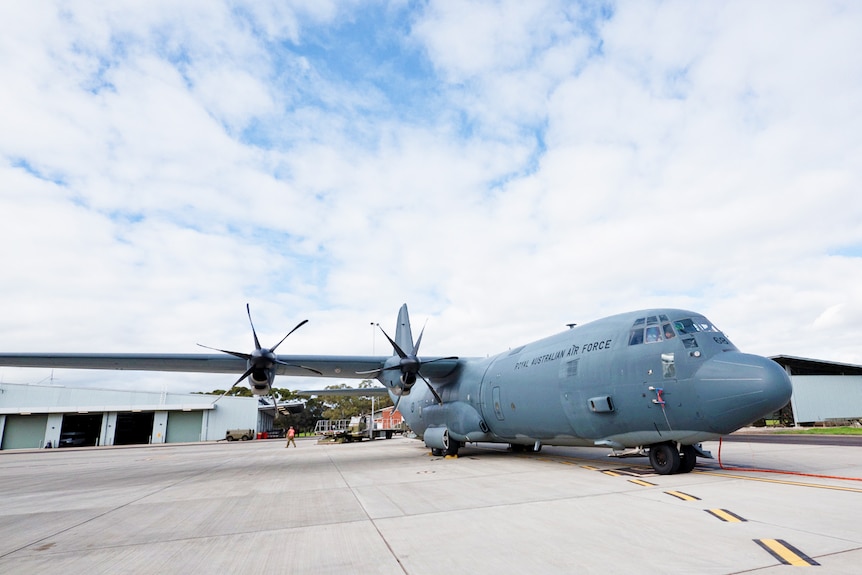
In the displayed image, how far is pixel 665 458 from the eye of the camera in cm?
987

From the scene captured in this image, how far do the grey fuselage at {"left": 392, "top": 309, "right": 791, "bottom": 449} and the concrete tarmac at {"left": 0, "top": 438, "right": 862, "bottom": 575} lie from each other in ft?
3.52

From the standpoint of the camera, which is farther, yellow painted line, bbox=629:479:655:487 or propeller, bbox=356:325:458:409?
propeller, bbox=356:325:458:409

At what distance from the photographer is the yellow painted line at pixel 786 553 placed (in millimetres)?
3912

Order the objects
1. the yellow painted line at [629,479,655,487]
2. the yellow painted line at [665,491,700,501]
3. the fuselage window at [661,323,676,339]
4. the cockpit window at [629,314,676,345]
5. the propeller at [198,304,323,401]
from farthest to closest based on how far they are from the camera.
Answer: the propeller at [198,304,323,401], the cockpit window at [629,314,676,345], the fuselage window at [661,323,676,339], the yellow painted line at [629,479,655,487], the yellow painted line at [665,491,700,501]

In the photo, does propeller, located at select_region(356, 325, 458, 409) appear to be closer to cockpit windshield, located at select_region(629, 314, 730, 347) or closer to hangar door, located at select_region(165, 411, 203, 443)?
cockpit windshield, located at select_region(629, 314, 730, 347)

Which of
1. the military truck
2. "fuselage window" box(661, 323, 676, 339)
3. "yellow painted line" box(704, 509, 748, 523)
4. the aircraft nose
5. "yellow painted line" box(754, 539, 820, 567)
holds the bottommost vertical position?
the military truck

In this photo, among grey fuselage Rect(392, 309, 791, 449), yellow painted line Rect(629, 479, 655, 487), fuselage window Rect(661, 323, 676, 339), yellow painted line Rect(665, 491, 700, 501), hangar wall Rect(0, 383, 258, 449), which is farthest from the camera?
hangar wall Rect(0, 383, 258, 449)

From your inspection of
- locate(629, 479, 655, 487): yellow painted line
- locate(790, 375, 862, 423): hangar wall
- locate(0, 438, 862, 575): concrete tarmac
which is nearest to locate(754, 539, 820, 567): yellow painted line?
locate(0, 438, 862, 575): concrete tarmac

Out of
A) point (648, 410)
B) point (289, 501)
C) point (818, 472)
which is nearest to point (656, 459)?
point (648, 410)

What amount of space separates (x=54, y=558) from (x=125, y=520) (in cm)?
232

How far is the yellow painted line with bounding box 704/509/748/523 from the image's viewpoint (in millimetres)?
5480

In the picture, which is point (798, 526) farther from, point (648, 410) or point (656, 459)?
point (656, 459)

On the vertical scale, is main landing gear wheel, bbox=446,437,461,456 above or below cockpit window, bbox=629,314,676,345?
below

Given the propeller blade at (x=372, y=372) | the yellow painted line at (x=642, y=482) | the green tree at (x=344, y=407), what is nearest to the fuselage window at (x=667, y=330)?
the yellow painted line at (x=642, y=482)
